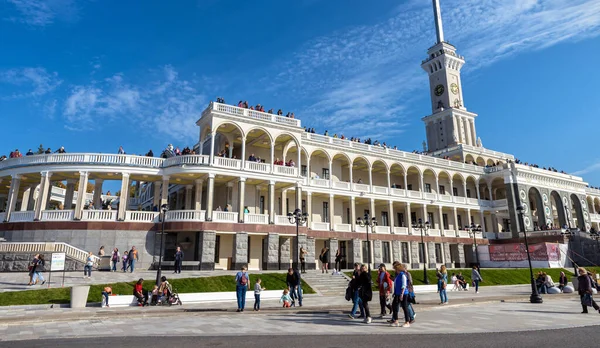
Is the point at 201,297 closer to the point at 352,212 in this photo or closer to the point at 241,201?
the point at 241,201

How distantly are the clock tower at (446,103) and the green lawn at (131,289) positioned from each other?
161 feet

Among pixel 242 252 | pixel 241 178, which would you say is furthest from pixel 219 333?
pixel 241 178

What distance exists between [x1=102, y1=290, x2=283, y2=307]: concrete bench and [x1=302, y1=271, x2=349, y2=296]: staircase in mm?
4269

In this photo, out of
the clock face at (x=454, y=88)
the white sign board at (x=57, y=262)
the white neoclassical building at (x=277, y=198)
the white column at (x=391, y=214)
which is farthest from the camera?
the clock face at (x=454, y=88)

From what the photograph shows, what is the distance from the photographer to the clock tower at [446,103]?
66.6 metres

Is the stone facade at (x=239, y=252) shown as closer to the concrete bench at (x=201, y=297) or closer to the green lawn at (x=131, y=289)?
the green lawn at (x=131, y=289)

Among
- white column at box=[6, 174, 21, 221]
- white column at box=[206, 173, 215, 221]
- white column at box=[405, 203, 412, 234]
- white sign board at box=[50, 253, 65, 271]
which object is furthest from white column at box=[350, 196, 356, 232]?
white column at box=[6, 174, 21, 221]

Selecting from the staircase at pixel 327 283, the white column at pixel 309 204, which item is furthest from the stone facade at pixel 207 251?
the white column at pixel 309 204

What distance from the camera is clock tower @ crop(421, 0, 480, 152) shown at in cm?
6662

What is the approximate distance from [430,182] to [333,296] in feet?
108

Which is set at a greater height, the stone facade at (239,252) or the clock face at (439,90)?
the clock face at (439,90)

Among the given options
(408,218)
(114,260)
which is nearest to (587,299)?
(114,260)

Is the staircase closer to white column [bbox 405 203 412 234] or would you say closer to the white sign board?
the white sign board

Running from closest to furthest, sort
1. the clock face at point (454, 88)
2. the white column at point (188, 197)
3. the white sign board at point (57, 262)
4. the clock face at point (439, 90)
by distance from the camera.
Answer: the white sign board at point (57, 262) < the white column at point (188, 197) < the clock face at point (454, 88) < the clock face at point (439, 90)
